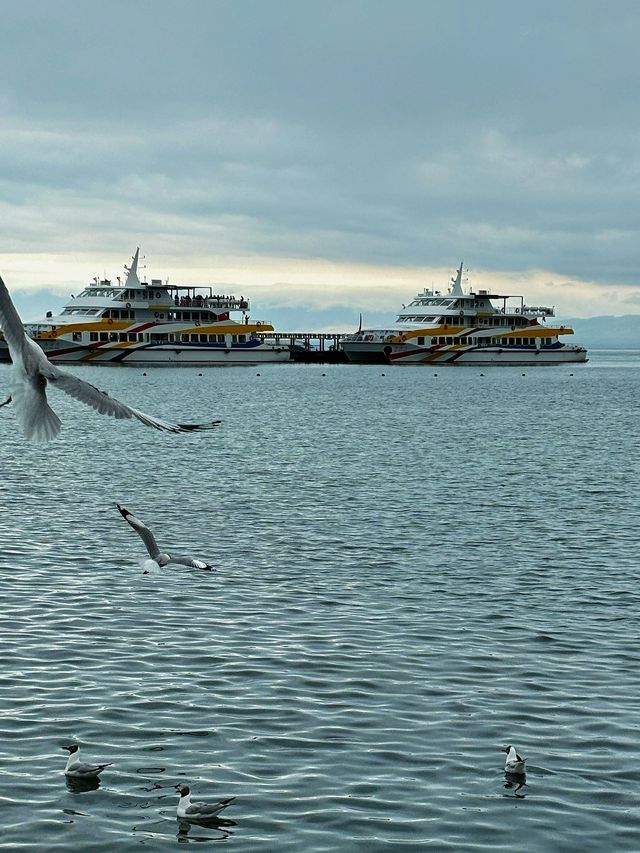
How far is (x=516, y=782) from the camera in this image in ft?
38.3

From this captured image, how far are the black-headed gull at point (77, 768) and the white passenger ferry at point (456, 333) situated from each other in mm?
117427

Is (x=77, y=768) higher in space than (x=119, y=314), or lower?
lower

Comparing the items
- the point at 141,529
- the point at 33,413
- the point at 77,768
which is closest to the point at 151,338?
the point at 141,529

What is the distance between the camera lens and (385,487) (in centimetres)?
3419

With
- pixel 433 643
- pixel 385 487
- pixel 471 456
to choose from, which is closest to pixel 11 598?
pixel 433 643

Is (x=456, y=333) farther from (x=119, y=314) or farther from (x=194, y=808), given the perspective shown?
(x=194, y=808)

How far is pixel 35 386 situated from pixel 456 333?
121 meters

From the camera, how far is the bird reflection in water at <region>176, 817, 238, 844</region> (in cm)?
1051

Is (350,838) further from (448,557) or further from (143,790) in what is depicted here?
(448,557)

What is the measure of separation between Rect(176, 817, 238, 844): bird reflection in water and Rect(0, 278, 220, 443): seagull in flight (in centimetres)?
371

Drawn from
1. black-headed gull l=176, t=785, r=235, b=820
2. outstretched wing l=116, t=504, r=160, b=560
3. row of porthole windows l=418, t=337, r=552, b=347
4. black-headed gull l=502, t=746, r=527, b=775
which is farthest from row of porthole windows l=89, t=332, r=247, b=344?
black-headed gull l=176, t=785, r=235, b=820

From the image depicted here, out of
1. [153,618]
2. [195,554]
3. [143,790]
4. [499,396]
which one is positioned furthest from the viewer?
[499,396]

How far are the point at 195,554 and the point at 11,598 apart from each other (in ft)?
16.4

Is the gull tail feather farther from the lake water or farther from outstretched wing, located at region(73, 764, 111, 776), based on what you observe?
the lake water
